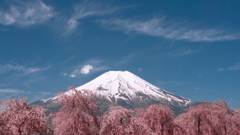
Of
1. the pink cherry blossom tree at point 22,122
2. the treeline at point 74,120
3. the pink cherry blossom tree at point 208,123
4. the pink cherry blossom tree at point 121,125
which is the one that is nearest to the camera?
the pink cherry blossom tree at point 22,122

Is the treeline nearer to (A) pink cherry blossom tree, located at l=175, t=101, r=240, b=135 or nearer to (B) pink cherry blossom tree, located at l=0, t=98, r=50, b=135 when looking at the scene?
(B) pink cherry blossom tree, located at l=0, t=98, r=50, b=135

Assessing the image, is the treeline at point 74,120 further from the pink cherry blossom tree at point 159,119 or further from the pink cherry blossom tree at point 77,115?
the pink cherry blossom tree at point 159,119

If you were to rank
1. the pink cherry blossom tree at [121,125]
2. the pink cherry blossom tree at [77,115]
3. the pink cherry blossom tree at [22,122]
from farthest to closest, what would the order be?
the pink cherry blossom tree at [77,115] → the pink cherry blossom tree at [121,125] → the pink cherry blossom tree at [22,122]

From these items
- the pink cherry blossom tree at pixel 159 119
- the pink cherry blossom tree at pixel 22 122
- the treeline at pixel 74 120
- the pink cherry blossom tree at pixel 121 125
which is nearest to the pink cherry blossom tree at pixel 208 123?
the pink cherry blossom tree at pixel 159 119

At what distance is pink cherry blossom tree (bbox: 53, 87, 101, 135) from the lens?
18.6 meters

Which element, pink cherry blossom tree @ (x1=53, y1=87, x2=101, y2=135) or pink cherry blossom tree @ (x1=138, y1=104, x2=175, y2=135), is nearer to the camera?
pink cherry blossom tree @ (x1=53, y1=87, x2=101, y2=135)

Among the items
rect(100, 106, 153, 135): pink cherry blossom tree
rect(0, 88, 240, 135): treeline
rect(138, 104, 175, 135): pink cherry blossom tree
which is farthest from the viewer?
rect(138, 104, 175, 135): pink cherry blossom tree

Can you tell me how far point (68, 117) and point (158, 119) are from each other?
481 inches

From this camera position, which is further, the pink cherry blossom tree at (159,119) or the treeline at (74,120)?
the pink cherry blossom tree at (159,119)

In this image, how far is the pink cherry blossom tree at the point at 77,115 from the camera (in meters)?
18.6

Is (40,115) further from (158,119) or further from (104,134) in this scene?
(158,119)

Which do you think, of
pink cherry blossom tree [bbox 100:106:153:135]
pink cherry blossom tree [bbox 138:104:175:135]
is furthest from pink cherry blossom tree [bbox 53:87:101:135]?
pink cherry blossom tree [bbox 138:104:175:135]

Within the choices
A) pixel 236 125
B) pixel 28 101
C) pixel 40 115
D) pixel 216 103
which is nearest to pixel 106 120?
pixel 40 115

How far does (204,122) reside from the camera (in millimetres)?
31281
